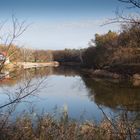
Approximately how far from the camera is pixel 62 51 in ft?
291

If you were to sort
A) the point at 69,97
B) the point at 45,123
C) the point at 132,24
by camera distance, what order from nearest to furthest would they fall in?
the point at 132,24 < the point at 45,123 < the point at 69,97

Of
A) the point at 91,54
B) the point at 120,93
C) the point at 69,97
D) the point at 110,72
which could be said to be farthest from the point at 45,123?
the point at 91,54

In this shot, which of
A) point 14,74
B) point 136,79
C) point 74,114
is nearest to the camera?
point 14,74

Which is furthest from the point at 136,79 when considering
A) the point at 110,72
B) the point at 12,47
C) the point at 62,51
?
the point at 62,51

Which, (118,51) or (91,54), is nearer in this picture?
(118,51)

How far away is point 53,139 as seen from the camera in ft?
21.5

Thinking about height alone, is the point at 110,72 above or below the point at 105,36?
below

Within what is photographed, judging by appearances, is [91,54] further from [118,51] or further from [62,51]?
[62,51]

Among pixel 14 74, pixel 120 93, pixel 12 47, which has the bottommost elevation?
pixel 120 93

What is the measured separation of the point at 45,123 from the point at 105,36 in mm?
44565

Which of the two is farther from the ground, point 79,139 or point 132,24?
point 132,24

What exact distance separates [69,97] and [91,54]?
31405mm

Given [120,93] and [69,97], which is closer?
[69,97]

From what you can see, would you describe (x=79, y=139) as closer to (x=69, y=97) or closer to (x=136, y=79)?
(x=69, y=97)
